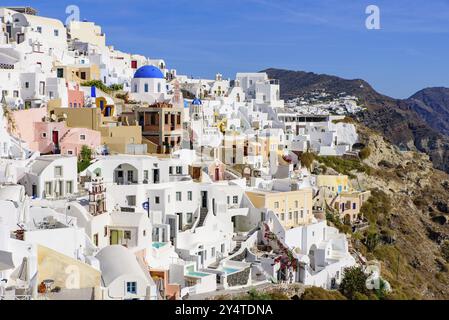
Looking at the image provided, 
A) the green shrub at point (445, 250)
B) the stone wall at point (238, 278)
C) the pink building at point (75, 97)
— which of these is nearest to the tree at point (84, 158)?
the pink building at point (75, 97)

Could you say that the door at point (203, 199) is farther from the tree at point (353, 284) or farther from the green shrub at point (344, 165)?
the green shrub at point (344, 165)

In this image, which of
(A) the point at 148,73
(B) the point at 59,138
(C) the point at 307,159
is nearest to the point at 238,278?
(B) the point at 59,138

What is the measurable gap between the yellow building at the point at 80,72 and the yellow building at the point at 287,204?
16194mm

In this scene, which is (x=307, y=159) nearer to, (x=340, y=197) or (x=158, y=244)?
(x=340, y=197)

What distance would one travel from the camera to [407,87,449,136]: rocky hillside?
6727 inches

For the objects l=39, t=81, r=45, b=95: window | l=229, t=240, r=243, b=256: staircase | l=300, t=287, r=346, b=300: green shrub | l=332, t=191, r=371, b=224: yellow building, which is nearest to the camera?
l=300, t=287, r=346, b=300: green shrub

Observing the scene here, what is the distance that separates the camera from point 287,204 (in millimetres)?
29344

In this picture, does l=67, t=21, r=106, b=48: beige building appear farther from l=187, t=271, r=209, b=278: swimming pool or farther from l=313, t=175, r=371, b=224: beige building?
l=187, t=271, r=209, b=278: swimming pool

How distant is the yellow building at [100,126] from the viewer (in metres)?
30.3

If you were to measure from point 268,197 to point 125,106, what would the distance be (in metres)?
12.8

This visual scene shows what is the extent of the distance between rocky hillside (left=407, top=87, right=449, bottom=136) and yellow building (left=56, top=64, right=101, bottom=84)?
5326 inches

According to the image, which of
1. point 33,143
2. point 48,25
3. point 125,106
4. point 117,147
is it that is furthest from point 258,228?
point 48,25

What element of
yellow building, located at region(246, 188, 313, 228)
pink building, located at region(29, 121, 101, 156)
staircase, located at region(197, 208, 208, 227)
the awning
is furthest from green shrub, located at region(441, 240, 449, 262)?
the awning
